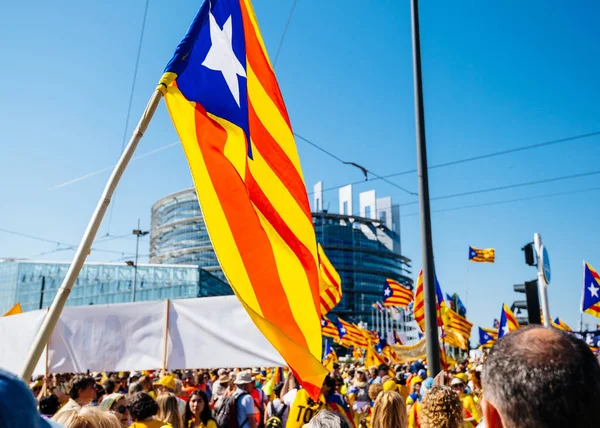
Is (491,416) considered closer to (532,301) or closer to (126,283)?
(532,301)

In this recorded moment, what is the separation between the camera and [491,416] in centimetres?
138

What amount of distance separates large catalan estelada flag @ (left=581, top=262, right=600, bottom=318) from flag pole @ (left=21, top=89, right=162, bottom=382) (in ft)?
54.1

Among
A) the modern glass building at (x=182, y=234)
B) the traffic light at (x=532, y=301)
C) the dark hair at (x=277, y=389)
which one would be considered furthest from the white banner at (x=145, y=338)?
the modern glass building at (x=182, y=234)

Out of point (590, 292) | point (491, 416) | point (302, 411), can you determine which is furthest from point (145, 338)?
point (590, 292)

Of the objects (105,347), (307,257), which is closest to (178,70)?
(307,257)

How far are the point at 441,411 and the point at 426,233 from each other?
4.10 meters

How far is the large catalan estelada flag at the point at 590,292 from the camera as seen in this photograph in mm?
16109

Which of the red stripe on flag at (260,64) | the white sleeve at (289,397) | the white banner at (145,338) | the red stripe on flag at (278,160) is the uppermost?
the red stripe on flag at (260,64)

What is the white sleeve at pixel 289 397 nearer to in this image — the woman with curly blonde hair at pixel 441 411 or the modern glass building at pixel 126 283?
the woman with curly blonde hair at pixel 441 411

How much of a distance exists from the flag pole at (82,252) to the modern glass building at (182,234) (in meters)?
105

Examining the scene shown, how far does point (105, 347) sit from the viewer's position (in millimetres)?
6152

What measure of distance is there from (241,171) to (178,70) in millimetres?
840

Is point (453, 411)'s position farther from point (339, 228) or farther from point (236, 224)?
point (339, 228)

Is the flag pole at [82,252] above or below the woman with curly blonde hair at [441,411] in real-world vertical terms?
above
